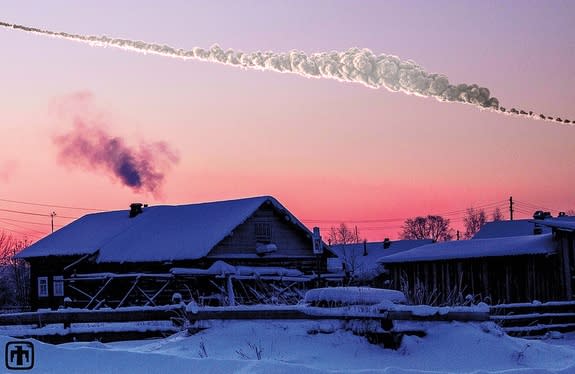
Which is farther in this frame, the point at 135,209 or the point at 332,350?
the point at 135,209

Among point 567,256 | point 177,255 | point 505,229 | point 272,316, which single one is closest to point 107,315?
point 272,316

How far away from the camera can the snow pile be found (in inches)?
579

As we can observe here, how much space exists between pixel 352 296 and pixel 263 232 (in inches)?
999

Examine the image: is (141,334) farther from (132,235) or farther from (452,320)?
(132,235)

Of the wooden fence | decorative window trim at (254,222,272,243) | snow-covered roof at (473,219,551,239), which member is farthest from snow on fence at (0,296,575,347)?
snow-covered roof at (473,219,551,239)

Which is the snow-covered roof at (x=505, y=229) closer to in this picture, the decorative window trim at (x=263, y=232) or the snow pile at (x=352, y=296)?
the decorative window trim at (x=263, y=232)

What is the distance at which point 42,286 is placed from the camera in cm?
4575

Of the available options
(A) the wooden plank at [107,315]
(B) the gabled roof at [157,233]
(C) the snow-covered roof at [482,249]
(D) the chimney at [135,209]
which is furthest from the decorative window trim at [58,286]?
(A) the wooden plank at [107,315]

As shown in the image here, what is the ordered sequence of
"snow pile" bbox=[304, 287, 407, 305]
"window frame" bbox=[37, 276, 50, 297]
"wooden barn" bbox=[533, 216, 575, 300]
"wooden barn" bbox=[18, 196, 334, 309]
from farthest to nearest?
1. "window frame" bbox=[37, 276, 50, 297]
2. "wooden barn" bbox=[18, 196, 334, 309]
3. "wooden barn" bbox=[533, 216, 575, 300]
4. "snow pile" bbox=[304, 287, 407, 305]

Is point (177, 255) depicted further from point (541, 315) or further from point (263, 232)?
point (541, 315)

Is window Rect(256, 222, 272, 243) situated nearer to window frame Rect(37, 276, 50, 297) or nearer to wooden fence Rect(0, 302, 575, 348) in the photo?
window frame Rect(37, 276, 50, 297)

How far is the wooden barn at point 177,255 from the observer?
3453 centimetres

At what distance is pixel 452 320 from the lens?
14.2m

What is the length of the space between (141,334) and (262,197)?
23.2m
